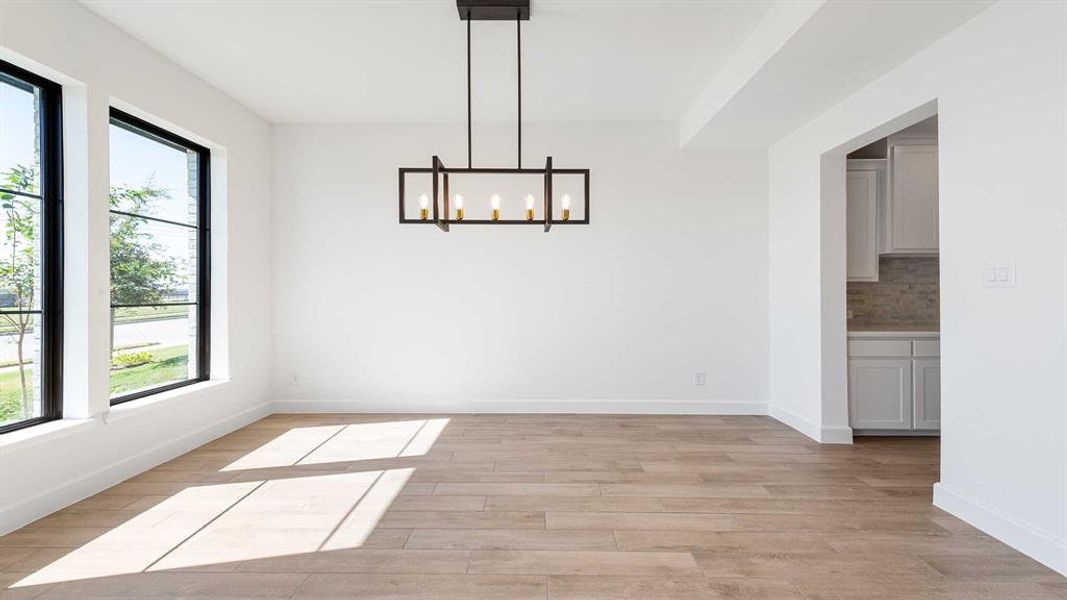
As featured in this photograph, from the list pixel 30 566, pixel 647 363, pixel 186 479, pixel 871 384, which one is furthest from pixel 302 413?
pixel 871 384

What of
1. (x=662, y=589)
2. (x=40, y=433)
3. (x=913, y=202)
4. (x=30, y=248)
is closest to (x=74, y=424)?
(x=40, y=433)

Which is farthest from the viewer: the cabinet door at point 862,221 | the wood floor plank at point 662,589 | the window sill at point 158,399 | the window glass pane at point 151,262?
the cabinet door at point 862,221

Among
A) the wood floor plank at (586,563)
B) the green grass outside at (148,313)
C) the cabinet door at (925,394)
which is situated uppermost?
the green grass outside at (148,313)

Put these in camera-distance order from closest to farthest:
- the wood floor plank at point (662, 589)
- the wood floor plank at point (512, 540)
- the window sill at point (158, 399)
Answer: the wood floor plank at point (662, 589) → the wood floor plank at point (512, 540) → the window sill at point (158, 399)

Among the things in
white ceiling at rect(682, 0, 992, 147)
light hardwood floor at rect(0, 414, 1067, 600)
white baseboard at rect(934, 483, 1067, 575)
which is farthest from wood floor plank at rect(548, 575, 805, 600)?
white ceiling at rect(682, 0, 992, 147)

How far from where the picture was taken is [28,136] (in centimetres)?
303

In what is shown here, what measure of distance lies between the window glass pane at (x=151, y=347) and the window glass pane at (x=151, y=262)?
107 mm

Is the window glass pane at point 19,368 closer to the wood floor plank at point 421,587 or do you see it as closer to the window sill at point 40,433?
the window sill at point 40,433

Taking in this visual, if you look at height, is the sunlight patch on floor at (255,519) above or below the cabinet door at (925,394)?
below

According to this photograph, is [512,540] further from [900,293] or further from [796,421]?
[900,293]

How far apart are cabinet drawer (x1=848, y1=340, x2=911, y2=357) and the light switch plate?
70.6 inches

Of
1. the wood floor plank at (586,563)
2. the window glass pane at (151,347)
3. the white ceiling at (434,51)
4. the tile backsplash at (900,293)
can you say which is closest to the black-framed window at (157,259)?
the window glass pane at (151,347)

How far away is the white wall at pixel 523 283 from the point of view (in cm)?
535

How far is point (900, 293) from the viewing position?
5.18 meters
